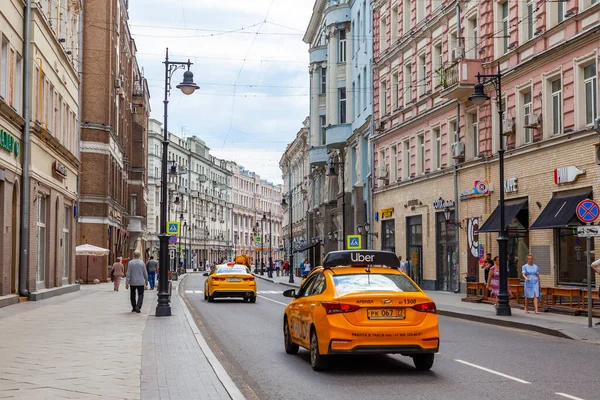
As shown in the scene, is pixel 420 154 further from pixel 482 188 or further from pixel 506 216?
pixel 506 216

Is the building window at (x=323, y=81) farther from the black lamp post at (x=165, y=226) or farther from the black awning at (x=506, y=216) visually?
the black lamp post at (x=165, y=226)

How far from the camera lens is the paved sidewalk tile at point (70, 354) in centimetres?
953

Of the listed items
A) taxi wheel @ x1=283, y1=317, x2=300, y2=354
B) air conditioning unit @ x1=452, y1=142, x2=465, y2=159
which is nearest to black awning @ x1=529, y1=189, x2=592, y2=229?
air conditioning unit @ x1=452, y1=142, x2=465, y2=159

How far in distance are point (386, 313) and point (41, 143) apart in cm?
2099

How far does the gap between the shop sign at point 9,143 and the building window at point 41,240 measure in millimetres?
4649

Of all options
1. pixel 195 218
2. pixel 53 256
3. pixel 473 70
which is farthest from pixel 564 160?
pixel 195 218

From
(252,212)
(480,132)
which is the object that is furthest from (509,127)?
(252,212)

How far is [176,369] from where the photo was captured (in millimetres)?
11500

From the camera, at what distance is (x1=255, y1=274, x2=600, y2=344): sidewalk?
1791cm

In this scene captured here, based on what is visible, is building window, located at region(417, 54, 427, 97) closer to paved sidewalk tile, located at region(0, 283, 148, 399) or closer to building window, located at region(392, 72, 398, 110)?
building window, located at region(392, 72, 398, 110)

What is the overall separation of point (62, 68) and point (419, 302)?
26.8 m

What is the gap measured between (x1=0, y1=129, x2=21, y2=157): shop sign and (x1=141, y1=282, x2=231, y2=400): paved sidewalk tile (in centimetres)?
929

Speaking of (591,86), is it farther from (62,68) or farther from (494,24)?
(62,68)

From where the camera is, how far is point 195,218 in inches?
5157
